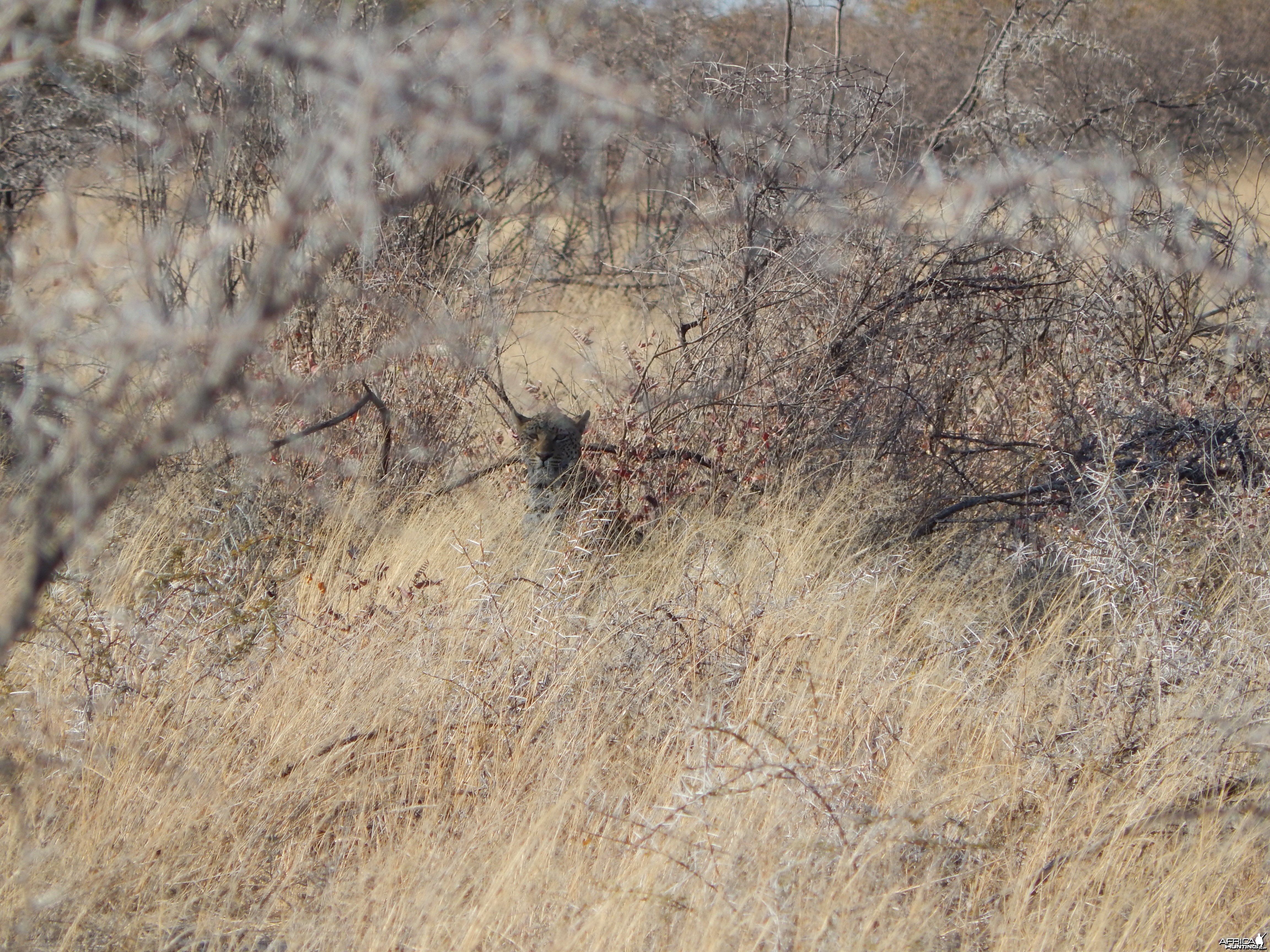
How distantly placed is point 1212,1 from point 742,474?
50.4 feet

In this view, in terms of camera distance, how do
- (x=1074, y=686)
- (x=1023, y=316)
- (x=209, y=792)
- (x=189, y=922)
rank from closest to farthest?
(x=189, y=922), (x=209, y=792), (x=1074, y=686), (x=1023, y=316)

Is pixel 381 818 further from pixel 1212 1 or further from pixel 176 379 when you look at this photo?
pixel 1212 1

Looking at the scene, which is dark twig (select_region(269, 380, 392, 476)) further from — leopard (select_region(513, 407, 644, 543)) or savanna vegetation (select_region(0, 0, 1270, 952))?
leopard (select_region(513, 407, 644, 543))

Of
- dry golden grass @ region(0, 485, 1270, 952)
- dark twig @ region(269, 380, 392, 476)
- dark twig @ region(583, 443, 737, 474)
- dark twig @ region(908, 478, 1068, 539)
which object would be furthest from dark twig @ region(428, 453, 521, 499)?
dark twig @ region(908, 478, 1068, 539)

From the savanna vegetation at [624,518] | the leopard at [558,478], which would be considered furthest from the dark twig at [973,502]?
the leopard at [558,478]

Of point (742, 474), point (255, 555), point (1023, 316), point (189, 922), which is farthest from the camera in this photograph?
point (1023, 316)

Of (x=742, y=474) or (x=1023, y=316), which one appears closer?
(x=742, y=474)

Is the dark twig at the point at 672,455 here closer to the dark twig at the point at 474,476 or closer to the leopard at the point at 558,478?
the leopard at the point at 558,478

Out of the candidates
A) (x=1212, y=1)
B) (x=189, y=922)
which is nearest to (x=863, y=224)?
(x=189, y=922)

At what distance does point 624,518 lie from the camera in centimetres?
421

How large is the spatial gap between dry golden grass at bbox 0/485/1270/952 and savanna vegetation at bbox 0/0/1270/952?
0.01 m

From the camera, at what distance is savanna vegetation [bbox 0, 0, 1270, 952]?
2.14 metres

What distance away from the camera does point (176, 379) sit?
1.83 meters

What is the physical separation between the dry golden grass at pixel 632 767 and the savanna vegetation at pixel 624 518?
1 cm
